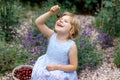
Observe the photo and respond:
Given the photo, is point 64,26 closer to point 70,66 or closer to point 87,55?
point 70,66

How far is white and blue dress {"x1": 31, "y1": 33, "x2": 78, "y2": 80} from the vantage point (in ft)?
10.7

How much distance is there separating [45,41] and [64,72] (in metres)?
1.36

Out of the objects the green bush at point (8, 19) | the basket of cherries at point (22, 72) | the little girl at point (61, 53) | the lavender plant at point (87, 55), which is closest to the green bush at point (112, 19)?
the lavender plant at point (87, 55)

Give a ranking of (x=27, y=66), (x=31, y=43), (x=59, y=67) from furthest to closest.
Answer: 1. (x=31, y=43)
2. (x=27, y=66)
3. (x=59, y=67)

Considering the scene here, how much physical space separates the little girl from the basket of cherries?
472mm

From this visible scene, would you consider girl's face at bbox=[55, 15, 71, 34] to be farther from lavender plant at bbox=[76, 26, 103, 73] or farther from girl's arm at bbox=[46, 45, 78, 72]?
lavender plant at bbox=[76, 26, 103, 73]

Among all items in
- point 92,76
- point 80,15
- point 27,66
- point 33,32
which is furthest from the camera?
point 80,15

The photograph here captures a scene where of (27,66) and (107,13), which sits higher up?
(107,13)

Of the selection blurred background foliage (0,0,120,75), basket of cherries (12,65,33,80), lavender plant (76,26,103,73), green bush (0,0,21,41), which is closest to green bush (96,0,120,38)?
blurred background foliage (0,0,120,75)

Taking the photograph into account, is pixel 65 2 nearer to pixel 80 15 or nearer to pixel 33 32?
pixel 80 15

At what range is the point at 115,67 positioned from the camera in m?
4.54

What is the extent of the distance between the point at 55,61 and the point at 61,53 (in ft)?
0.36

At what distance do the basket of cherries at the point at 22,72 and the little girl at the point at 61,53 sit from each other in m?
0.47

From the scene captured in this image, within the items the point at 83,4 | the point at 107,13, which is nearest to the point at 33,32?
the point at 107,13
